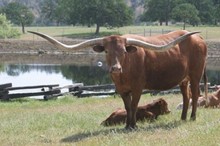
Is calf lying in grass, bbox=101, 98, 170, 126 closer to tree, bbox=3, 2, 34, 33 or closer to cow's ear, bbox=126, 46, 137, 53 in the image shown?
cow's ear, bbox=126, 46, 137, 53

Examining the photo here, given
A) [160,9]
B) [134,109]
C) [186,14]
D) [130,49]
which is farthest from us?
[160,9]

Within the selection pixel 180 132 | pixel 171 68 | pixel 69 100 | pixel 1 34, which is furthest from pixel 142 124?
pixel 1 34

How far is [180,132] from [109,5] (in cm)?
10306

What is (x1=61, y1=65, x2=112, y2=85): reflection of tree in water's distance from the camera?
4401 cm

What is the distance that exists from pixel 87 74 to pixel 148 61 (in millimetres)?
39093

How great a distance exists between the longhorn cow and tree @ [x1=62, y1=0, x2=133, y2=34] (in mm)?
95923

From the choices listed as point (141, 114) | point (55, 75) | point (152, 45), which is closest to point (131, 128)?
point (141, 114)

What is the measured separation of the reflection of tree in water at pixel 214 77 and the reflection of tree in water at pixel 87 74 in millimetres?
8468

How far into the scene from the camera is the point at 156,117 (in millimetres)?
12727

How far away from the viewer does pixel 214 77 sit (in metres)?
47.2

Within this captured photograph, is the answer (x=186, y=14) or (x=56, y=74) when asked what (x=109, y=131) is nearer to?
(x=56, y=74)

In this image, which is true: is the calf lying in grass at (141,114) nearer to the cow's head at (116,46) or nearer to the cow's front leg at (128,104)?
the cow's front leg at (128,104)

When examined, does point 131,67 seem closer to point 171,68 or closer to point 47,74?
point 171,68

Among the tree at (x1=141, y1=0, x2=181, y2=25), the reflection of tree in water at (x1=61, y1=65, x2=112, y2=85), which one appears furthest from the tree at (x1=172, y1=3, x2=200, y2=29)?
the reflection of tree in water at (x1=61, y1=65, x2=112, y2=85)
